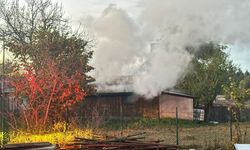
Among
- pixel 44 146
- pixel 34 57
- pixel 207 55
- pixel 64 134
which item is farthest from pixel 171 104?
pixel 44 146

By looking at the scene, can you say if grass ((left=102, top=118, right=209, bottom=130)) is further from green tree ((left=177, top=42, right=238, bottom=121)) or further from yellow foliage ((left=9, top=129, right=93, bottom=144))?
Answer: yellow foliage ((left=9, top=129, right=93, bottom=144))

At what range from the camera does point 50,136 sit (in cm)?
1561

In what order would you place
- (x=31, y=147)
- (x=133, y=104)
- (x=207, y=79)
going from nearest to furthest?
1. (x=31, y=147)
2. (x=133, y=104)
3. (x=207, y=79)

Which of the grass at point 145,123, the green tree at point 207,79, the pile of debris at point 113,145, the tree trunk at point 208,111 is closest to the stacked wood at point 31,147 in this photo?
the pile of debris at point 113,145

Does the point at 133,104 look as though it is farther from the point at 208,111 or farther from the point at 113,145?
the point at 113,145

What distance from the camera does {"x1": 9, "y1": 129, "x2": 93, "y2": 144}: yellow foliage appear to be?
1517 centimetres

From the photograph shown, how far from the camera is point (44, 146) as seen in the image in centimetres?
1254

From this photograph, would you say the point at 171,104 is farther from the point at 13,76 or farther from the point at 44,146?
the point at 44,146

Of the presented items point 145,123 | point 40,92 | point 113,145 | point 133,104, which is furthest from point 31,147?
Answer: point 133,104

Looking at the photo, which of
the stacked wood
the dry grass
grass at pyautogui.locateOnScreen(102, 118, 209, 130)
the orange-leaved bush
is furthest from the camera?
grass at pyautogui.locateOnScreen(102, 118, 209, 130)

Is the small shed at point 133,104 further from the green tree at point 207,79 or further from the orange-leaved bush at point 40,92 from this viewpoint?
the orange-leaved bush at point 40,92

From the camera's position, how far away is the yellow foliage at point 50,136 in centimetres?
1517

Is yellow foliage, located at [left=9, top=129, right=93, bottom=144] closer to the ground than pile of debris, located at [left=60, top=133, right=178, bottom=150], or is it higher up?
higher up

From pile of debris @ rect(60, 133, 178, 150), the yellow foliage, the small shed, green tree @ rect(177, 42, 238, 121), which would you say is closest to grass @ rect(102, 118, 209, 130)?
the small shed
